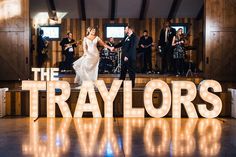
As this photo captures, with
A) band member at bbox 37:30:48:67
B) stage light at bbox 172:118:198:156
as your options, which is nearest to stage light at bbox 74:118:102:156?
stage light at bbox 172:118:198:156

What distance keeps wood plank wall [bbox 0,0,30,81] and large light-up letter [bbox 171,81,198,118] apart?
228 inches

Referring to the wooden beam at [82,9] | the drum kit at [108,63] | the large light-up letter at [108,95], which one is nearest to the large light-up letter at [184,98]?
the large light-up letter at [108,95]

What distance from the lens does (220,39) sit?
12328mm

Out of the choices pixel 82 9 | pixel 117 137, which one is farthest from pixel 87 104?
pixel 82 9

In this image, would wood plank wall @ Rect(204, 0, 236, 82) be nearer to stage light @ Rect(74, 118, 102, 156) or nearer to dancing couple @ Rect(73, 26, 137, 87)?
dancing couple @ Rect(73, 26, 137, 87)

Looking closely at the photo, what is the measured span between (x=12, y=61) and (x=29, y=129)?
6162 mm

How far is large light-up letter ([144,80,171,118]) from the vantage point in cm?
811

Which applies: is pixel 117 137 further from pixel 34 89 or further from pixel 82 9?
pixel 82 9

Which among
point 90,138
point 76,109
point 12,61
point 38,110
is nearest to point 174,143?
point 90,138

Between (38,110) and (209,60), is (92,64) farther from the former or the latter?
(209,60)

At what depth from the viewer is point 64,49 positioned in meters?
14.7

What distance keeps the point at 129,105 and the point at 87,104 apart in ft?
2.81

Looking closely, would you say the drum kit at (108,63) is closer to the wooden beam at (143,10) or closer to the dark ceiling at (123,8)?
the dark ceiling at (123,8)

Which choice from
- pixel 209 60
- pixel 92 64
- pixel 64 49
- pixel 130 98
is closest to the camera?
pixel 130 98
